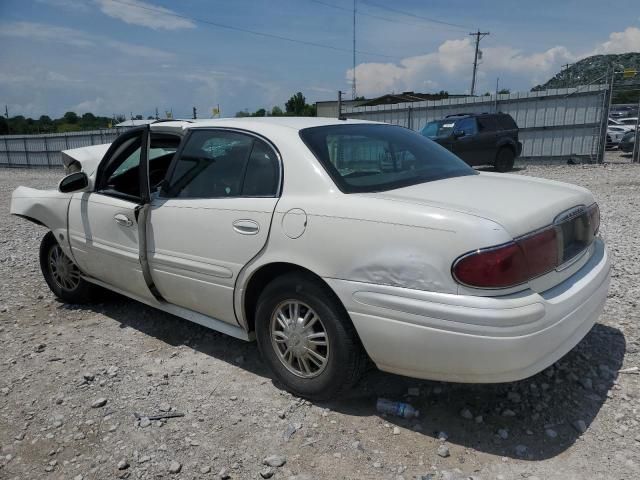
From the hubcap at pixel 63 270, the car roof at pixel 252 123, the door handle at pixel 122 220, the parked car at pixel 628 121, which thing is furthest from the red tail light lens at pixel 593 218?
the parked car at pixel 628 121

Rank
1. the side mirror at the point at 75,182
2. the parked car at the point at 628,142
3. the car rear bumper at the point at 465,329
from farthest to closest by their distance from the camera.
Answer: the parked car at the point at 628,142 < the side mirror at the point at 75,182 < the car rear bumper at the point at 465,329

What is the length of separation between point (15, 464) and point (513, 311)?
8.29 ft

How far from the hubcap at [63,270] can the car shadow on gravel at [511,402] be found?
1791 mm

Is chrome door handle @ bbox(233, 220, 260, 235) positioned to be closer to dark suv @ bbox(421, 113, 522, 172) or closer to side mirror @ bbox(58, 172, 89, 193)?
side mirror @ bbox(58, 172, 89, 193)

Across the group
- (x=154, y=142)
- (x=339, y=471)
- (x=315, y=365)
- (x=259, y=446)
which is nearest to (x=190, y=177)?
(x=154, y=142)

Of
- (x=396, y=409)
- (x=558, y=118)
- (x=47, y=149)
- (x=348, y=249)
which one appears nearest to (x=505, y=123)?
(x=558, y=118)

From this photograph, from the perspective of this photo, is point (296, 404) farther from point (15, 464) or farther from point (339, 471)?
point (15, 464)

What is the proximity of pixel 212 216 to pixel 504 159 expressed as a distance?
45.5 ft

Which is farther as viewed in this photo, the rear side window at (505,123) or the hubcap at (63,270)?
the rear side window at (505,123)

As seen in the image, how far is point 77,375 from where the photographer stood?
3.39 meters

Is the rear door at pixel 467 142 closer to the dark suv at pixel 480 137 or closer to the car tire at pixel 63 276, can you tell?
the dark suv at pixel 480 137

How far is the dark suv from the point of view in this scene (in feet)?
47.8

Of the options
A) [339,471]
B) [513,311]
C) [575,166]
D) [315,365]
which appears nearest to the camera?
[513,311]

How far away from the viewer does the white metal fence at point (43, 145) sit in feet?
81.5
